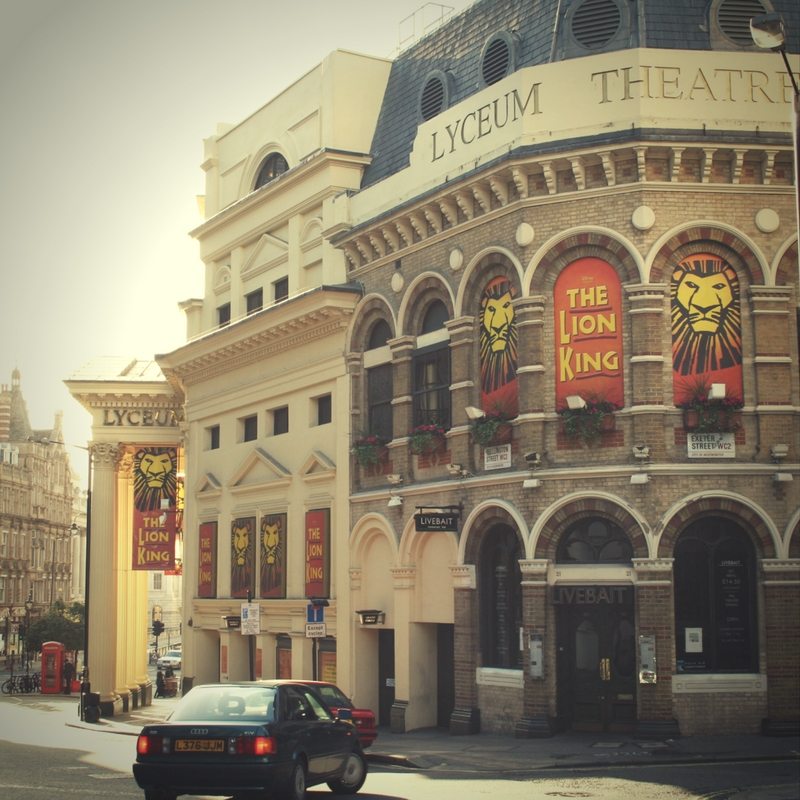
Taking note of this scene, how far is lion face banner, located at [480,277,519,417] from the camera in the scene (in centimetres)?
2873

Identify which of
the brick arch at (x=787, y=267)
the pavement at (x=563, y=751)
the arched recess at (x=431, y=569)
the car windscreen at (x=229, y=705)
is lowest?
the pavement at (x=563, y=751)

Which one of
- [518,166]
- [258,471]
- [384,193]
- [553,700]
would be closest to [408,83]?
[384,193]

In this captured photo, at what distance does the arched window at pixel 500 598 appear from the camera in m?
28.6

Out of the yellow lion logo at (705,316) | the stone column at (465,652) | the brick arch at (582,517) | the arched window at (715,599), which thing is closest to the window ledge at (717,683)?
the arched window at (715,599)

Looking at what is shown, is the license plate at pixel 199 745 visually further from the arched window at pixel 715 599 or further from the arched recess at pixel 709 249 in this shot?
the arched recess at pixel 709 249

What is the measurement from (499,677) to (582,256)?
8.91m

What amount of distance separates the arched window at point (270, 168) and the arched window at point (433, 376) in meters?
9.84

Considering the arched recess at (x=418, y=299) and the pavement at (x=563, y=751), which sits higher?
the arched recess at (x=418, y=299)

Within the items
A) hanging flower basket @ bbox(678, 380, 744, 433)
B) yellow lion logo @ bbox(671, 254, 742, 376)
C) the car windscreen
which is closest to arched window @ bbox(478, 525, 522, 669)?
hanging flower basket @ bbox(678, 380, 744, 433)

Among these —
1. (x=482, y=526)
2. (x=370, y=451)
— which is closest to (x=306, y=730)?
(x=482, y=526)

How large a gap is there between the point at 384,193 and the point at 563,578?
11.2 meters

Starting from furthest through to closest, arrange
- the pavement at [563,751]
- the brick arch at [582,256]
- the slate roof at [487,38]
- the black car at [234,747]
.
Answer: the slate roof at [487,38] < the brick arch at [582,256] < the pavement at [563,751] < the black car at [234,747]

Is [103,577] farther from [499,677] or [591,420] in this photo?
[591,420]

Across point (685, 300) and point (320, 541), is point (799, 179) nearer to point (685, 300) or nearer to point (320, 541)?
point (685, 300)
